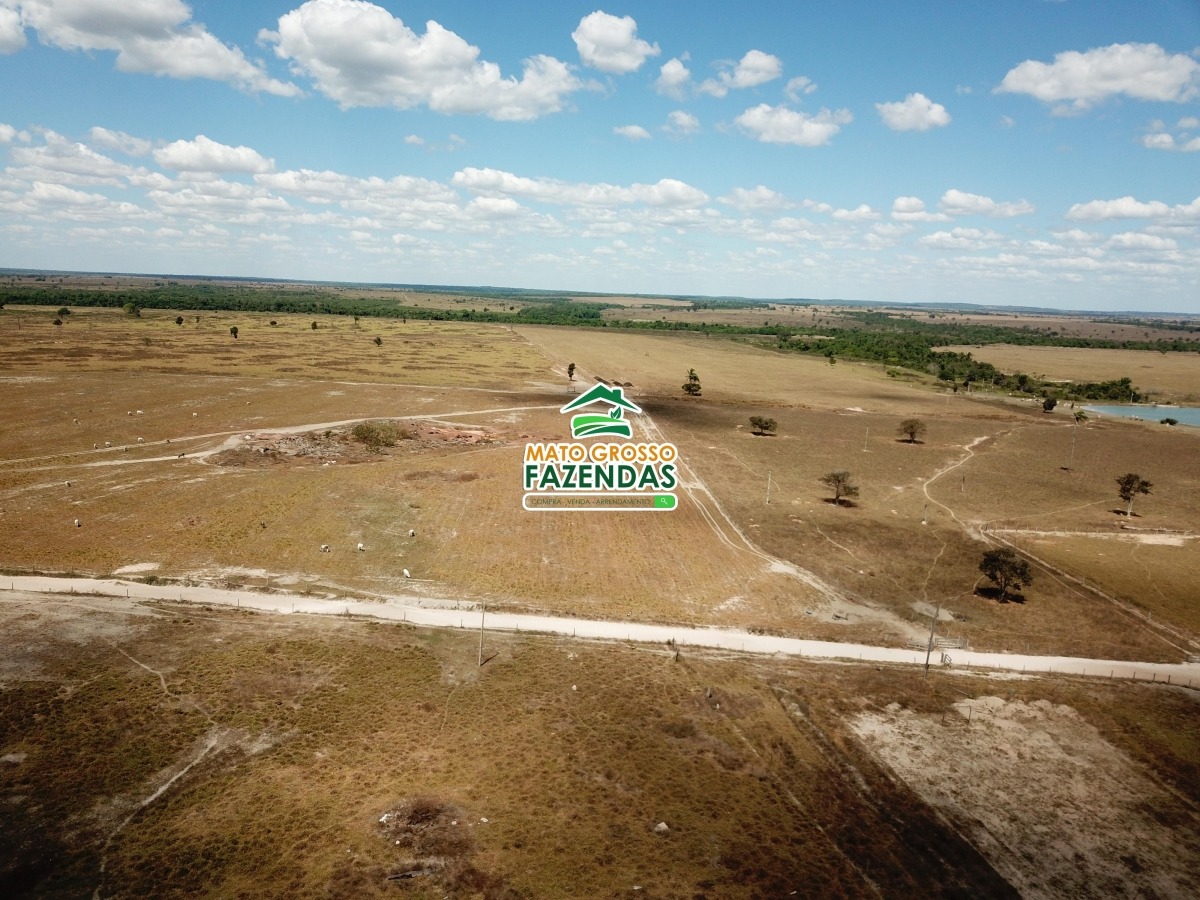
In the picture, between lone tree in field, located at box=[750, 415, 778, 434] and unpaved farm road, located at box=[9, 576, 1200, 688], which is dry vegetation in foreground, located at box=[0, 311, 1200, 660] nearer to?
unpaved farm road, located at box=[9, 576, 1200, 688]

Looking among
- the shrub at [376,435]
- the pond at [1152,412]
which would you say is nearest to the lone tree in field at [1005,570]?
the shrub at [376,435]

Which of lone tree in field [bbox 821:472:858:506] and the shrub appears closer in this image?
lone tree in field [bbox 821:472:858:506]

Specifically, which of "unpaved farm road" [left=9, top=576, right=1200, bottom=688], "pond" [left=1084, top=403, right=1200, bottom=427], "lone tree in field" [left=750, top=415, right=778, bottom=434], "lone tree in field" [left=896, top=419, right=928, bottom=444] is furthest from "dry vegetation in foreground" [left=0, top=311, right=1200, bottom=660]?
"pond" [left=1084, top=403, right=1200, bottom=427]

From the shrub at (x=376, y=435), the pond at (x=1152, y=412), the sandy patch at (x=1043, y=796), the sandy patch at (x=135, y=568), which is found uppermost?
the pond at (x=1152, y=412)

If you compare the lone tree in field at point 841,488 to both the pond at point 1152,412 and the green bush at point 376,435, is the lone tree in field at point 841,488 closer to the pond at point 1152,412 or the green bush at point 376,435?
the green bush at point 376,435

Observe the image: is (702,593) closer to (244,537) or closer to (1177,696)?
(1177,696)

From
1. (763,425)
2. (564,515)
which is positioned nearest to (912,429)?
(763,425)
